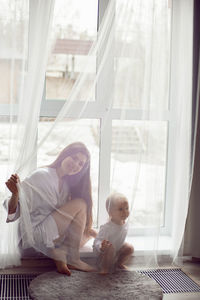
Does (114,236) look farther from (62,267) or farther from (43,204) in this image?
(43,204)

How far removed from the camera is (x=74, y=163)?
277cm

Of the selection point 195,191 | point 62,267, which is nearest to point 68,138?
point 62,267

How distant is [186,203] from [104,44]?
1.22 meters

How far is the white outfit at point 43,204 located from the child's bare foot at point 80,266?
0.62 feet

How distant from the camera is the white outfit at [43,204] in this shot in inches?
106

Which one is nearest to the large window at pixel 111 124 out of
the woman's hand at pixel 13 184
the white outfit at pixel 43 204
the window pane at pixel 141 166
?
the window pane at pixel 141 166

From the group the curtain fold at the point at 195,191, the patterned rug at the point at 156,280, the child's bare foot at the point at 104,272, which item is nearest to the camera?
the patterned rug at the point at 156,280

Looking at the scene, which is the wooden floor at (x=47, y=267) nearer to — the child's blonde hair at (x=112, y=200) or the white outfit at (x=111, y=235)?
the white outfit at (x=111, y=235)

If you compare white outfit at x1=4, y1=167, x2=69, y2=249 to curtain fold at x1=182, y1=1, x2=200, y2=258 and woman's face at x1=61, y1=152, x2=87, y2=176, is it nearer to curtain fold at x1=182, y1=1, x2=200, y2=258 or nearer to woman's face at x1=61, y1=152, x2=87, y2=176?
woman's face at x1=61, y1=152, x2=87, y2=176

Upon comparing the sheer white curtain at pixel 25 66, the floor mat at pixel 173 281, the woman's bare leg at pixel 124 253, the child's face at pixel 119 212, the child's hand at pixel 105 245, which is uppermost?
the sheer white curtain at pixel 25 66

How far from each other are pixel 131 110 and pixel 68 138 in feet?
1.50

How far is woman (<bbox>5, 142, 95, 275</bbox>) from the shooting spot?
2.69 meters

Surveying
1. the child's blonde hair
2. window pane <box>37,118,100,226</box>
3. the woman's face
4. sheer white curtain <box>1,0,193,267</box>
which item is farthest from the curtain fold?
the woman's face

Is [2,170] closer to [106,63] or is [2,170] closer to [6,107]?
[6,107]
